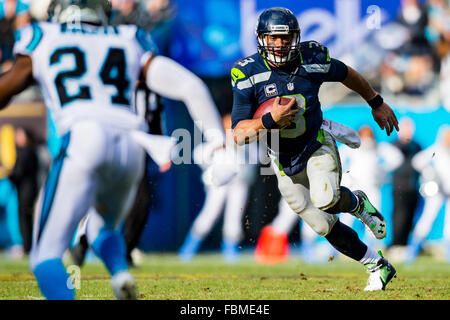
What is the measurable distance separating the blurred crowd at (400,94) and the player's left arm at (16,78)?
6030 mm

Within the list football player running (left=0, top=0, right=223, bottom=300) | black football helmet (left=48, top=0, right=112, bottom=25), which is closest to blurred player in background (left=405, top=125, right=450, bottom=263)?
football player running (left=0, top=0, right=223, bottom=300)

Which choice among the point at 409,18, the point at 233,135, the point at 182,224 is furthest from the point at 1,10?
the point at 233,135

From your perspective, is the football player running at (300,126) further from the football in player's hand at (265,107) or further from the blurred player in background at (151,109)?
the blurred player in background at (151,109)

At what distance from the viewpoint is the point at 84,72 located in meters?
4.00

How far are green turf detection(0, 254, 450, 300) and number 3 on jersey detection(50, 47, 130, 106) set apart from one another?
1.78 m

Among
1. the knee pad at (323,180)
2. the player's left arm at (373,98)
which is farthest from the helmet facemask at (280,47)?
the knee pad at (323,180)

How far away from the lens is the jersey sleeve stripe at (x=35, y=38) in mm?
3984

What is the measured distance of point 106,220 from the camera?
4.27m

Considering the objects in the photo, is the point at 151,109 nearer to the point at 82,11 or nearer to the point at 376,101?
the point at 376,101

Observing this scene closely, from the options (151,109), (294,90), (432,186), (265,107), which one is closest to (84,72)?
(265,107)

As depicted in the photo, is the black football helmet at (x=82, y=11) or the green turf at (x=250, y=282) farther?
the green turf at (x=250, y=282)

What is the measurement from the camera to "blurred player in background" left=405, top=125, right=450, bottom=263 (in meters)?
10.4

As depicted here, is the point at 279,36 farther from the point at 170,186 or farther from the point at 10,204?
the point at 10,204

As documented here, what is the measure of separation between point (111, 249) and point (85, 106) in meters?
0.87
